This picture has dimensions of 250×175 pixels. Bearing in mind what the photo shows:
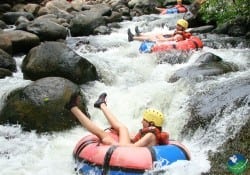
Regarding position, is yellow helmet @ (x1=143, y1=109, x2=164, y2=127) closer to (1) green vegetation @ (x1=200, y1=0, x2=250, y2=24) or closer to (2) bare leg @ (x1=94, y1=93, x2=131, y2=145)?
(2) bare leg @ (x1=94, y1=93, x2=131, y2=145)

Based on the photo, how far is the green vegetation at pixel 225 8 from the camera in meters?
11.5

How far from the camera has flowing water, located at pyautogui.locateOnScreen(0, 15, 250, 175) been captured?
6797mm

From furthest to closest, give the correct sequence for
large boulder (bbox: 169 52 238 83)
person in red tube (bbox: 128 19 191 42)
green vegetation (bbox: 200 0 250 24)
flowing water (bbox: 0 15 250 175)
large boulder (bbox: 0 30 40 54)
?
person in red tube (bbox: 128 19 191 42) < large boulder (bbox: 0 30 40 54) < green vegetation (bbox: 200 0 250 24) < large boulder (bbox: 169 52 238 83) < flowing water (bbox: 0 15 250 175)

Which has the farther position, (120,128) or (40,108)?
(40,108)

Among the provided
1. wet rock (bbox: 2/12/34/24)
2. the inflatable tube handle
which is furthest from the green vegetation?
wet rock (bbox: 2/12/34/24)

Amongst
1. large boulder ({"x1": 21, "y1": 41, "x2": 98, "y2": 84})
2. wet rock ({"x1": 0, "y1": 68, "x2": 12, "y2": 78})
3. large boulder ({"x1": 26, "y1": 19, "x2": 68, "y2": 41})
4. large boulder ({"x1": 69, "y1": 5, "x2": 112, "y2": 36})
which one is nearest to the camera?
large boulder ({"x1": 21, "y1": 41, "x2": 98, "y2": 84})

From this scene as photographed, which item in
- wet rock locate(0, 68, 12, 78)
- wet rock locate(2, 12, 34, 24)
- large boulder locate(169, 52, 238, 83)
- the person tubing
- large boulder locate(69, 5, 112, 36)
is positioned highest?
the person tubing

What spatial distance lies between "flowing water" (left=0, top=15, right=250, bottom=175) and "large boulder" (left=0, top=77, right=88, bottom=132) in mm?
152

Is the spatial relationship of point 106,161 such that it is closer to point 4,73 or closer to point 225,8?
point 4,73

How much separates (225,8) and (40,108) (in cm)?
593

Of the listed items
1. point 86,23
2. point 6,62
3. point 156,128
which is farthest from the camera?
point 86,23

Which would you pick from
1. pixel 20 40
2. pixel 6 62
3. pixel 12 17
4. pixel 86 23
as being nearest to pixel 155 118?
pixel 6 62

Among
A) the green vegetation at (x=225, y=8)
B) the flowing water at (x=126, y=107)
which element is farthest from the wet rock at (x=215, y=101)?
the green vegetation at (x=225, y=8)

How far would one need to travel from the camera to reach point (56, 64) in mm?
9820
